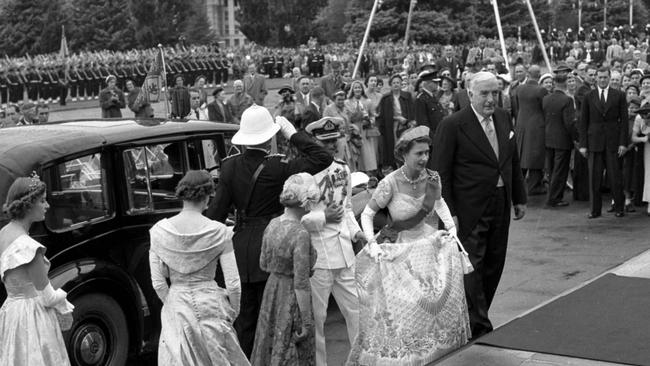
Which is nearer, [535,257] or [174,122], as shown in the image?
[174,122]

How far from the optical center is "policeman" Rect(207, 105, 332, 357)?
6.92 metres

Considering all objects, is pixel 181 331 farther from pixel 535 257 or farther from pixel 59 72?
pixel 59 72

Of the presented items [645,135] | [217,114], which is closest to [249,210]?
[645,135]

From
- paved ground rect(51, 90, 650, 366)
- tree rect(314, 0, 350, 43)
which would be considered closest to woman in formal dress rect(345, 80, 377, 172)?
paved ground rect(51, 90, 650, 366)

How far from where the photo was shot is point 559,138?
1503 centimetres

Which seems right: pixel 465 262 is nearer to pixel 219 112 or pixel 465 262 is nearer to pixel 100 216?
pixel 100 216

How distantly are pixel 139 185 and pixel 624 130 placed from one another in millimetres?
7923

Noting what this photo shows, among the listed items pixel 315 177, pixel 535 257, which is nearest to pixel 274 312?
pixel 315 177

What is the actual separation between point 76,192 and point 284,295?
1.72 m

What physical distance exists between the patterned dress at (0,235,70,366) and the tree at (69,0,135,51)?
61.6m

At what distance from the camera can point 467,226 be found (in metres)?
7.84

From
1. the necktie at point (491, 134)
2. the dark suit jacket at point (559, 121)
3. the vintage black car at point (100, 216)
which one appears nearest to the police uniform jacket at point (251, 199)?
the vintage black car at point (100, 216)

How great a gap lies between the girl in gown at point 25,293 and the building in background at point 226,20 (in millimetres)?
102584

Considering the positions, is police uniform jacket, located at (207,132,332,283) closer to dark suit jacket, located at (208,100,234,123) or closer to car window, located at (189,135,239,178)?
car window, located at (189,135,239,178)
